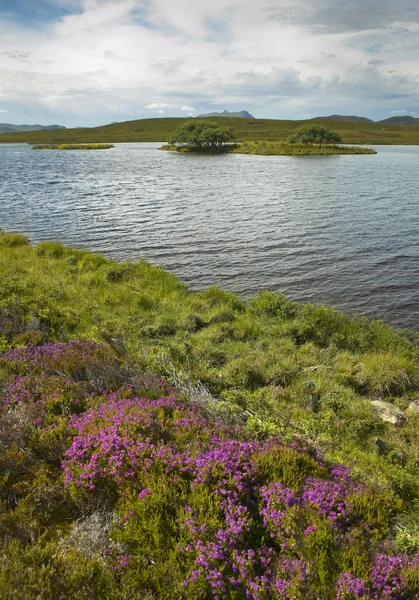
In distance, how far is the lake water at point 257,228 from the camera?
18.8 metres

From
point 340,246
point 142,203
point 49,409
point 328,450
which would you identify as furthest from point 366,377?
point 142,203

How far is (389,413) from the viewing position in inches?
345

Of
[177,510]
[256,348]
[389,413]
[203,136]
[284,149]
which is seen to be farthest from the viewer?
[203,136]

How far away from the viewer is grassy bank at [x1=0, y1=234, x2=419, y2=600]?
396 cm

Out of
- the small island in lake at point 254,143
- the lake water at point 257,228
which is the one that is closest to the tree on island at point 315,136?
the small island in lake at point 254,143

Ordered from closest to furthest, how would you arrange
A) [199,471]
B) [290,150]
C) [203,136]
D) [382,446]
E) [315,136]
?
[199,471], [382,446], [290,150], [203,136], [315,136]

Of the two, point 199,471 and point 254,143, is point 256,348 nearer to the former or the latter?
point 199,471

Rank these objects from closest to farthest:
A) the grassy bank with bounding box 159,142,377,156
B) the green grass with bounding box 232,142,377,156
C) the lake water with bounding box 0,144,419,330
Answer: the lake water with bounding box 0,144,419,330 < the green grass with bounding box 232,142,377,156 < the grassy bank with bounding box 159,142,377,156

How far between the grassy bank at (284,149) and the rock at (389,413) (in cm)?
10065

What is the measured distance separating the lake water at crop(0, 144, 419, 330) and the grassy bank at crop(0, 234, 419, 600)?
7.79m

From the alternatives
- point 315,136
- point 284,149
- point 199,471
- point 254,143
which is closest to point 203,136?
point 254,143

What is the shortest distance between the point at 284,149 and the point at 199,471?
11244cm

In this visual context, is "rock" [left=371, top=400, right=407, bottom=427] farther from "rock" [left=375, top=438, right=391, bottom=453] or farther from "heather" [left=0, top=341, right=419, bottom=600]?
"heather" [left=0, top=341, right=419, bottom=600]

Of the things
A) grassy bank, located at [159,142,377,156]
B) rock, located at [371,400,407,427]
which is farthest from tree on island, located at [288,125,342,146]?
rock, located at [371,400,407,427]
